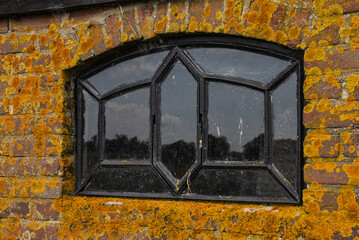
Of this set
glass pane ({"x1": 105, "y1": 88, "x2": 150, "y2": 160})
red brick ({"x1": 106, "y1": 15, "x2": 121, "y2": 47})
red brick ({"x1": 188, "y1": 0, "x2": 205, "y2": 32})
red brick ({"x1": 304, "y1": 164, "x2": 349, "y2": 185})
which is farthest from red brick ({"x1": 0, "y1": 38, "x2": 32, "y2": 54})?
red brick ({"x1": 304, "y1": 164, "x2": 349, "y2": 185})

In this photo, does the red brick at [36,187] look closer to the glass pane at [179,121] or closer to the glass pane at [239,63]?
the glass pane at [179,121]

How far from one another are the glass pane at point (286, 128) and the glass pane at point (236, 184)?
0.10 metres

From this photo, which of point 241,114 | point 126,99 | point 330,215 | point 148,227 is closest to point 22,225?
point 148,227

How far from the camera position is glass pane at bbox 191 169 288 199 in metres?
2.26

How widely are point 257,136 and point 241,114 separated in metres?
0.16

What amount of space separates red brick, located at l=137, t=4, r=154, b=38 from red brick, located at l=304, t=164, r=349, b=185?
1.22 meters

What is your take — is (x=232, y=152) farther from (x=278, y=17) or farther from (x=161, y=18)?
(x=161, y=18)

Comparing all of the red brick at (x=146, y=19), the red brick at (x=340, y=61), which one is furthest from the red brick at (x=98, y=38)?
the red brick at (x=340, y=61)

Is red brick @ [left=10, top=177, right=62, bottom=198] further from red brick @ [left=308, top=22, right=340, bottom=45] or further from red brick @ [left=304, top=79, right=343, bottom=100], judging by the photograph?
red brick @ [left=308, top=22, right=340, bottom=45]

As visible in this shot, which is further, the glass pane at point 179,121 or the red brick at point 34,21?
the red brick at point 34,21

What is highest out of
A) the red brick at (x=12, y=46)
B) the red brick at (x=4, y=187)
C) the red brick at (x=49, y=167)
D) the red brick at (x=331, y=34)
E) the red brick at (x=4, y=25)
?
the red brick at (x=4, y=25)

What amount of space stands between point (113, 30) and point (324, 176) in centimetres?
151

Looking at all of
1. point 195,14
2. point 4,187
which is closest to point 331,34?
point 195,14

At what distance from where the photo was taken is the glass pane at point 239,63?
90.0 inches
